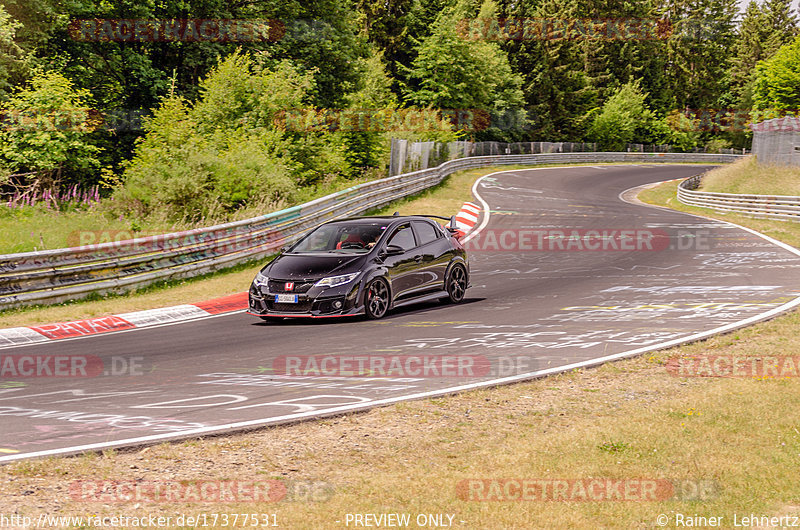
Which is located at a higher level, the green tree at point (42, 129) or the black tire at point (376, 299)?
the green tree at point (42, 129)

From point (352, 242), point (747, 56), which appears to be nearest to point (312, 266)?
point (352, 242)

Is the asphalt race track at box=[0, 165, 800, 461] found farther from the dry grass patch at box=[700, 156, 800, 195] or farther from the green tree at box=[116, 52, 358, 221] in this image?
the dry grass patch at box=[700, 156, 800, 195]

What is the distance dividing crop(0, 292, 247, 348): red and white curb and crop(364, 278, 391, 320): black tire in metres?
3.01

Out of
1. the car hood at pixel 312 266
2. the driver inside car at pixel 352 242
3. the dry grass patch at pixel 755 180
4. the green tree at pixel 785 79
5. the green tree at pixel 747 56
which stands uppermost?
the green tree at pixel 747 56

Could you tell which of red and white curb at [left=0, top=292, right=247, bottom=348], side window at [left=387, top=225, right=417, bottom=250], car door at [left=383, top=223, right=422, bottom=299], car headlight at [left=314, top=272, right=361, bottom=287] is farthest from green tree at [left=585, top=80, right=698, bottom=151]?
car headlight at [left=314, top=272, right=361, bottom=287]

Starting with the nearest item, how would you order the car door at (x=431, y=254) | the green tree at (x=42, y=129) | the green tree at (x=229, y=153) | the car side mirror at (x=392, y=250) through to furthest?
the car side mirror at (x=392, y=250)
the car door at (x=431, y=254)
the green tree at (x=229, y=153)
the green tree at (x=42, y=129)

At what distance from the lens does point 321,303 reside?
12359 mm

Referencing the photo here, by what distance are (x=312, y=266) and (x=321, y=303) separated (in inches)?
26.4

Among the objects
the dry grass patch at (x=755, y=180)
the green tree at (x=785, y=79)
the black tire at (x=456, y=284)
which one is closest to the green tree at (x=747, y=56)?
the green tree at (x=785, y=79)

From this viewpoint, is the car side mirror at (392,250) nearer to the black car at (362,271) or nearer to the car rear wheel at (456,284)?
the black car at (362,271)

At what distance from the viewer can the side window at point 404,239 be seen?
13.6 meters

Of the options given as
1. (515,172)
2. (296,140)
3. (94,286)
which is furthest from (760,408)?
(515,172)

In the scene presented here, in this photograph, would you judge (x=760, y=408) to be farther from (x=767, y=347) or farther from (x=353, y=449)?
(x=353, y=449)

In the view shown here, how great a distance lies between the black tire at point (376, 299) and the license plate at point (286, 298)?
1.08m
